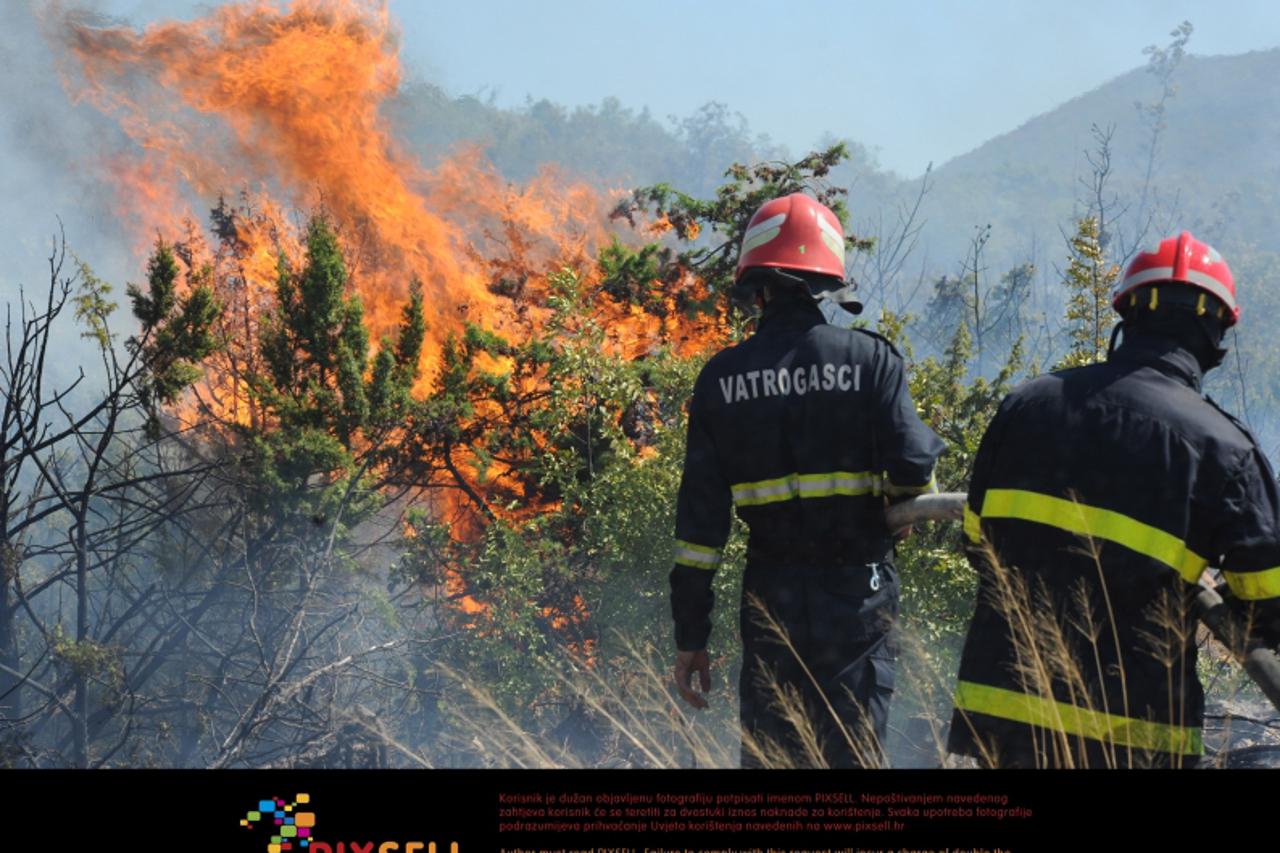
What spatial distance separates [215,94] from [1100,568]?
22.6 metres

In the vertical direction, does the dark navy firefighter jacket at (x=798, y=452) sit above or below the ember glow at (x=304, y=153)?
below

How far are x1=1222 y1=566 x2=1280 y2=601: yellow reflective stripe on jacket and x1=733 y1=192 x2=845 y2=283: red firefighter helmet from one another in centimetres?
140

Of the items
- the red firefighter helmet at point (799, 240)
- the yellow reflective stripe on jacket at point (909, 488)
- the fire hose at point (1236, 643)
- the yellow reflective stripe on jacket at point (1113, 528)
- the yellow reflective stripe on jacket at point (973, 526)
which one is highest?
the red firefighter helmet at point (799, 240)

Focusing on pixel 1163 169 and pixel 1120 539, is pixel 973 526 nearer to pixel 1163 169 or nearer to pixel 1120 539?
pixel 1120 539

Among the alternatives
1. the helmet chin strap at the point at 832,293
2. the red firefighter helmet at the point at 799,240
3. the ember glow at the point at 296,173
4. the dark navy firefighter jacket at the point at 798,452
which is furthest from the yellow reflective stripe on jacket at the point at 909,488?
the ember glow at the point at 296,173

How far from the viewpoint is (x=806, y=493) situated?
11.1 ft

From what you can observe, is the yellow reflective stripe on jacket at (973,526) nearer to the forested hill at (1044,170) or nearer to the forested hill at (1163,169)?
the forested hill at (1044,170)

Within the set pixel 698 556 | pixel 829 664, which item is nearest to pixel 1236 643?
pixel 829 664

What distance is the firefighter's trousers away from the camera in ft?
11.0

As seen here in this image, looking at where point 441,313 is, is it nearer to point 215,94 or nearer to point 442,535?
point 215,94

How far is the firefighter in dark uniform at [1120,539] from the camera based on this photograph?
107 inches

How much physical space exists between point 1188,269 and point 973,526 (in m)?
0.86

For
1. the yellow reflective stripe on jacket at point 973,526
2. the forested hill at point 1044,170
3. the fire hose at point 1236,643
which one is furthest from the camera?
the forested hill at point 1044,170

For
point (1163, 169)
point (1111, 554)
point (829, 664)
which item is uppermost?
point (1163, 169)
